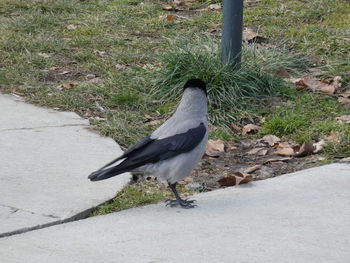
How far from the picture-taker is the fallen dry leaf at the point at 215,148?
18.5ft

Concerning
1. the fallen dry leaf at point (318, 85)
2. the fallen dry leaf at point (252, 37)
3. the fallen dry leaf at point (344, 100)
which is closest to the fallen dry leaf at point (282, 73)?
the fallen dry leaf at point (318, 85)

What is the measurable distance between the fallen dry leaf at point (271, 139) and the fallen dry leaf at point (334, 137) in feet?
1.23

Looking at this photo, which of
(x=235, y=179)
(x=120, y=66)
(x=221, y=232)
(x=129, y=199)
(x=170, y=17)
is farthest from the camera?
(x=170, y=17)

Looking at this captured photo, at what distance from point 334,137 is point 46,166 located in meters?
2.02

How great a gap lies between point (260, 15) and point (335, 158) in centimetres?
410

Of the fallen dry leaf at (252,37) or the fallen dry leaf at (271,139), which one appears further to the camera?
the fallen dry leaf at (252,37)

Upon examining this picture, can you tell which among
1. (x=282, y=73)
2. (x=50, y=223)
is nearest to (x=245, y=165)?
(x=50, y=223)

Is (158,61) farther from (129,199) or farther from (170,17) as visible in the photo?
(129,199)

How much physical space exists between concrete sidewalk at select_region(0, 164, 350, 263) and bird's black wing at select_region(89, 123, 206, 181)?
28 centimetres

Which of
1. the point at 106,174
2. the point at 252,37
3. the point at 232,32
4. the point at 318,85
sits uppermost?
the point at 232,32

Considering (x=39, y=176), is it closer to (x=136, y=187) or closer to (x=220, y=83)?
(x=136, y=187)

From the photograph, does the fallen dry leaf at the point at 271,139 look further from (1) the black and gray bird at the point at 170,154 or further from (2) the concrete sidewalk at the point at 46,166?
(1) the black and gray bird at the point at 170,154

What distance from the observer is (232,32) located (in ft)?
21.7

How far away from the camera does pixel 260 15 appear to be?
921 cm
